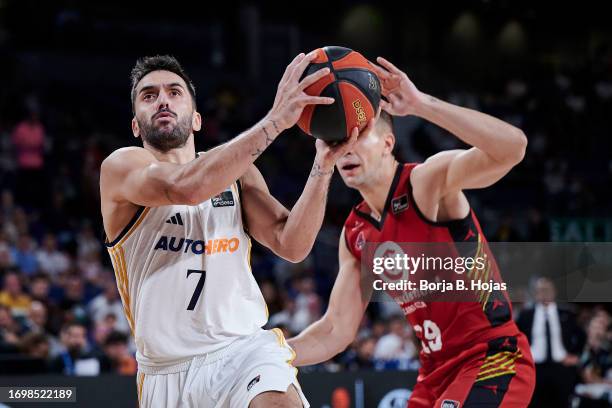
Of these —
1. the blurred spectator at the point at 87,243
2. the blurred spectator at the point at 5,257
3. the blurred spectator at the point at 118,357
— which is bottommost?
the blurred spectator at the point at 118,357

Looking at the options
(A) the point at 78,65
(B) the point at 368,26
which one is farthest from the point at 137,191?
(B) the point at 368,26

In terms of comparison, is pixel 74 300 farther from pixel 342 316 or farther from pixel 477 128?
pixel 477 128

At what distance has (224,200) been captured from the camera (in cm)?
414

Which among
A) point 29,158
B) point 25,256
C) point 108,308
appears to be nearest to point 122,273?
point 108,308

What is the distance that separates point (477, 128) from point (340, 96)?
636mm

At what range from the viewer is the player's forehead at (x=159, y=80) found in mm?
4230

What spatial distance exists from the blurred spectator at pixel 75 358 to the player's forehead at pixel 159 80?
14.7ft

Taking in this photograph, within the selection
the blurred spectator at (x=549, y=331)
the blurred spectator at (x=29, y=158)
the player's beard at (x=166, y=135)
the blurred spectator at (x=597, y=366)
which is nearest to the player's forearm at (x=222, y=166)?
the player's beard at (x=166, y=135)

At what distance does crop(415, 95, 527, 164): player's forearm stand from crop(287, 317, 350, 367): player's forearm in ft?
4.81

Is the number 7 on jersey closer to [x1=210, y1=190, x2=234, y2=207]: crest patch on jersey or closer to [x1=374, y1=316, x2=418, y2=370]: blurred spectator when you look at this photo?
[x1=210, y1=190, x2=234, y2=207]: crest patch on jersey

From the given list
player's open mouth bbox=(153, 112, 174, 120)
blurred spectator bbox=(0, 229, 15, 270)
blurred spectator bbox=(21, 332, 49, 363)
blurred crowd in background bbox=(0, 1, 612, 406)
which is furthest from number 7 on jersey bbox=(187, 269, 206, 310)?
blurred spectator bbox=(0, 229, 15, 270)

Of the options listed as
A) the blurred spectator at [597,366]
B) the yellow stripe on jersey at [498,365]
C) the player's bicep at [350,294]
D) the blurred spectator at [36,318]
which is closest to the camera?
the yellow stripe on jersey at [498,365]

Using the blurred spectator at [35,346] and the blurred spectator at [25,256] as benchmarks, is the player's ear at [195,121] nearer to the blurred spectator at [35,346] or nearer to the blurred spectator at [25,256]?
the blurred spectator at [35,346]

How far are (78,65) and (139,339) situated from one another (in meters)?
15.1
